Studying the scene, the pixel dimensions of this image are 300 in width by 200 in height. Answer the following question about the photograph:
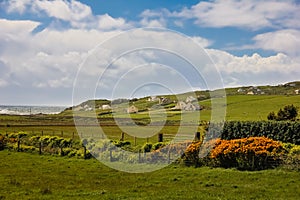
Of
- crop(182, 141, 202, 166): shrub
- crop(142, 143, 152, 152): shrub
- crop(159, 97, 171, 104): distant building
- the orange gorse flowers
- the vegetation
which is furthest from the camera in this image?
crop(159, 97, 171, 104): distant building

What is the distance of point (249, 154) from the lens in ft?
71.7

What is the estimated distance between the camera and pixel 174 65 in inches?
861

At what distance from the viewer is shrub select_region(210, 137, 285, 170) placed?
21.5 metres

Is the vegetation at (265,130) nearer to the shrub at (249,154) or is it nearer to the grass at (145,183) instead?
the shrub at (249,154)

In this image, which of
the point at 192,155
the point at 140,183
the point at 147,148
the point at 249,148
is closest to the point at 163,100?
the point at 147,148

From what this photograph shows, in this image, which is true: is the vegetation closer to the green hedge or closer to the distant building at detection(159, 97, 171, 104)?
the green hedge

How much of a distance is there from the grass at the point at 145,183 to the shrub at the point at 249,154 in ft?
3.36

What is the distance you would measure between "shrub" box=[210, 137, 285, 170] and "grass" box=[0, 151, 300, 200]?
3.36ft

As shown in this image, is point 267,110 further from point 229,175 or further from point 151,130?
point 229,175

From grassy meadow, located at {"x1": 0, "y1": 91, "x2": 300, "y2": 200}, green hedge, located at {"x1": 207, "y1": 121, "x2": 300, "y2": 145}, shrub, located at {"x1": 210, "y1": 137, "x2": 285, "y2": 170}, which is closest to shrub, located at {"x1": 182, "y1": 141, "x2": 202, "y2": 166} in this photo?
grassy meadow, located at {"x1": 0, "y1": 91, "x2": 300, "y2": 200}

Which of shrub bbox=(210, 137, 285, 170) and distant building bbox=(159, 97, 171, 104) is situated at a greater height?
distant building bbox=(159, 97, 171, 104)

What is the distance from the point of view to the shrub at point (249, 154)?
2153cm

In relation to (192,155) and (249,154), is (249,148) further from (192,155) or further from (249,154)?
(192,155)

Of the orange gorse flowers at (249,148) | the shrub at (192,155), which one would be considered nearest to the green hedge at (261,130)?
the shrub at (192,155)
